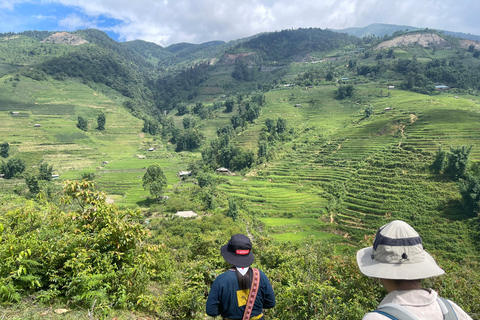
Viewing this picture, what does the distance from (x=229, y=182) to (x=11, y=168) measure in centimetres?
4181

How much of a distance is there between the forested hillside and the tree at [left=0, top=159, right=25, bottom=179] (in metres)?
0.47

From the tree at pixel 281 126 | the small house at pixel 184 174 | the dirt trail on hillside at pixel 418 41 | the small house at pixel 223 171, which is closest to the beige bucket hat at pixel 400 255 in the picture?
the small house at pixel 223 171

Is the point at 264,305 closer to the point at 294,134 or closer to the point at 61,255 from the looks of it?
the point at 61,255

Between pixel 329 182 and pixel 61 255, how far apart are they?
37.8 meters

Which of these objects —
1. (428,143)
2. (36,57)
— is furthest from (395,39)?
(36,57)

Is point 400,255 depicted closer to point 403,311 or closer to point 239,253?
point 403,311

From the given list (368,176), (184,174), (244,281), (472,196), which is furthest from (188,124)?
(244,281)

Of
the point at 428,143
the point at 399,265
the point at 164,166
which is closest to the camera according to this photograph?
the point at 399,265

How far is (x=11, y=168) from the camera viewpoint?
4606 centimetres

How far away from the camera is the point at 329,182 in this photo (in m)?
37.8

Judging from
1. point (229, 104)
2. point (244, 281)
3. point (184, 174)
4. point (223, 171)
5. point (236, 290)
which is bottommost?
point (184, 174)

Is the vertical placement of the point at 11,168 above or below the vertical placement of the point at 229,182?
above

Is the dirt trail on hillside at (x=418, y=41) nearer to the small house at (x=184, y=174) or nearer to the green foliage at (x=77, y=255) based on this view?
the small house at (x=184, y=174)

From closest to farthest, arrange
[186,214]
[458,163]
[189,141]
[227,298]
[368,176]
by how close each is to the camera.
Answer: [227,298] < [458,163] < [186,214] < [368,176] < [189,141]
